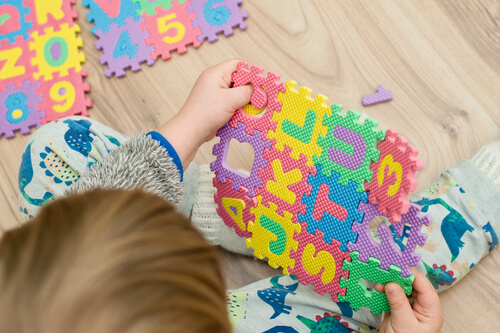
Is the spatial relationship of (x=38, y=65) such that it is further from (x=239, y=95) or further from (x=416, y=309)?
(x=416, y=309)

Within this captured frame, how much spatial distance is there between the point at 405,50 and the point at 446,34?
0.08m

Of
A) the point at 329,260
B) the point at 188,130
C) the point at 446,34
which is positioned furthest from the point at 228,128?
the point at 446,34

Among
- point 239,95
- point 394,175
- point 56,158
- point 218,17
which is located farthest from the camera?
point 218,17

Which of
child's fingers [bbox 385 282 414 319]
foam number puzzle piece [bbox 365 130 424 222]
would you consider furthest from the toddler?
foam number puzzle piece [bbox 365 130 424 222]

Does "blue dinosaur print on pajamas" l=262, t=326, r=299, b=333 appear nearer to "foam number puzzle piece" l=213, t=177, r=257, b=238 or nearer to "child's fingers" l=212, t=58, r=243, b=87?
"foam number puzzle piece" l=213, t=177, r=257, b=238

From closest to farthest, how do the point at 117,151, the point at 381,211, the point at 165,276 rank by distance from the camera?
1. the point at 165,276
2. the point at 381,211
3. the point at 117,151

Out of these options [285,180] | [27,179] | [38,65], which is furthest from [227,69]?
[38,65]

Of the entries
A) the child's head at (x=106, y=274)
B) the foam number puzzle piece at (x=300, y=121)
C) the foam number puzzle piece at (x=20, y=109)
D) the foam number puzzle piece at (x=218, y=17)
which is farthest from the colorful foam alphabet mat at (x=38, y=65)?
the child's head at (x=106, y=274)

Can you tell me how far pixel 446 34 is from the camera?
820 mm

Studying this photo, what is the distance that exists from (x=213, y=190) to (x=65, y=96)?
0.40m

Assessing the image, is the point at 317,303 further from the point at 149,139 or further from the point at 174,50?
the point at 174,50

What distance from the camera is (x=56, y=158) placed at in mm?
723

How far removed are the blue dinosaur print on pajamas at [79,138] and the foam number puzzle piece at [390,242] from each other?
0.46 meters

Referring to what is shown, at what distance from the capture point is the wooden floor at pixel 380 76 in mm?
789
